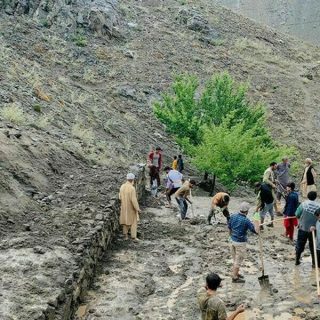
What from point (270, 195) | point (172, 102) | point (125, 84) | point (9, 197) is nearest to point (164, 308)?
point (9, 197)

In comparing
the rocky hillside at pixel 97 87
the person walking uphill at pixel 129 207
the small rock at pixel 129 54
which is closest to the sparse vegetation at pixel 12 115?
the rocky hillside at pixel 97 87

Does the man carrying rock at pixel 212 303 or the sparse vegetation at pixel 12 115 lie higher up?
the man carrying rock at pixel 212 303

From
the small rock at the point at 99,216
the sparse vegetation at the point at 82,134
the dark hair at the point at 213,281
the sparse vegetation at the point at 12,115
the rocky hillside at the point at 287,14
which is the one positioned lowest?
the sparse vegetation at the point at 82,134

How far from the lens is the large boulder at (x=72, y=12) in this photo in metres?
35.5

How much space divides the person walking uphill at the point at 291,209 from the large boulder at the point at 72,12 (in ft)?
87.3

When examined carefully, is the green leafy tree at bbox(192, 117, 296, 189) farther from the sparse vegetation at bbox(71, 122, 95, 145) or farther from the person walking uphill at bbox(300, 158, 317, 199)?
the person walking uphill at bbox(300, 158, 317, 199)

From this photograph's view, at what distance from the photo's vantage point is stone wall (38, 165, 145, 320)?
7.32 meters

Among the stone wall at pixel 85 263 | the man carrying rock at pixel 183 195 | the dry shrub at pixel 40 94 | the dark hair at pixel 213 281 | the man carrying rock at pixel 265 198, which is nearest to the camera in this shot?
the dark hair at pixel 213 281

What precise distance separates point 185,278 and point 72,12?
31064 mm

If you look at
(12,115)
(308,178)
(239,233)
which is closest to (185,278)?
(239,233)

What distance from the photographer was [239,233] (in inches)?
377

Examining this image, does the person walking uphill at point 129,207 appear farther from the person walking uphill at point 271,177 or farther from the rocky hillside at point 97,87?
the person walking uphill at point 271,177

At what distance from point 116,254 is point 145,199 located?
566 cm

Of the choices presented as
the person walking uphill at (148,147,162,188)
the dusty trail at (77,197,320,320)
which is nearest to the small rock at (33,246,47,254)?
the dusty trail at (77,197,320,320)
